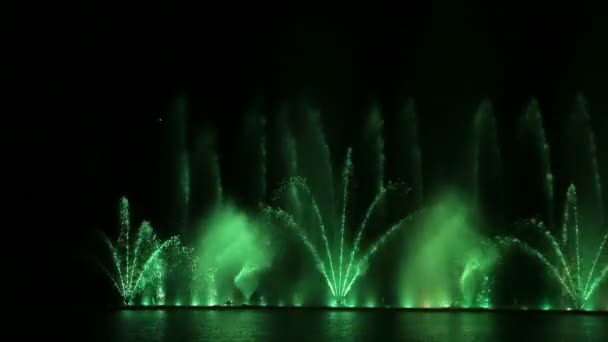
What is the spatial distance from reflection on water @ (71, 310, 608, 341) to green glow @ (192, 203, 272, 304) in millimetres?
9191

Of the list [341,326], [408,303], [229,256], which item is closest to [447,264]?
[408,303]

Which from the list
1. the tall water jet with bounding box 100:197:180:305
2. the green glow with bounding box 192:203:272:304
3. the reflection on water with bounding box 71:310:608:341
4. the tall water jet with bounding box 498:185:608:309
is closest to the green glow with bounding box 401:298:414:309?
the tall water jet with bounding box 498:185:608:309

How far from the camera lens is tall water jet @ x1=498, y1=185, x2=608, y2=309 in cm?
4450

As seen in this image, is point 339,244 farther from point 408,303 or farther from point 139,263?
point 139,263

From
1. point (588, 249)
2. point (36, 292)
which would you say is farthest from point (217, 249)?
point (588, 249)

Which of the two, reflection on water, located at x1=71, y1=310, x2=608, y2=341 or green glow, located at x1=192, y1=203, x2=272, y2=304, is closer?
reflection on water, located at x1=71, y1=310, x2=608, y2=341

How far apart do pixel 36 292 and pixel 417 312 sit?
29434mm

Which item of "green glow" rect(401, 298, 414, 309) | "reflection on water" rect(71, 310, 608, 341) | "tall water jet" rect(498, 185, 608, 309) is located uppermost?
"tall water jet" rect(498, 185, 608, 309)

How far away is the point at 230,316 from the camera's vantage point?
3756 cm

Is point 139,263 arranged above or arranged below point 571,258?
above

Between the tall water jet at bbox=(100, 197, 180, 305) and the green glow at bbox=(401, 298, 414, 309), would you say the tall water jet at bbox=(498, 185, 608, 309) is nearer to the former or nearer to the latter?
the green glow at bbox=(401, 298, 414, 309)

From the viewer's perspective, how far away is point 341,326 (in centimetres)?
3081

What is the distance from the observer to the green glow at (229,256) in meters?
50.4

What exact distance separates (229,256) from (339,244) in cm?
813
